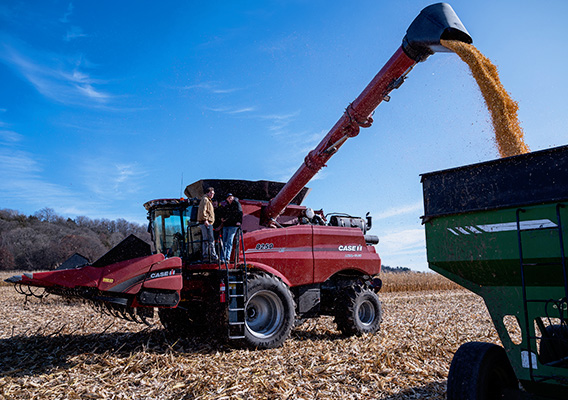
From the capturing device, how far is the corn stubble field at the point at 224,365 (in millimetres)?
5156

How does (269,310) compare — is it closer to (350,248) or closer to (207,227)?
(207,227)

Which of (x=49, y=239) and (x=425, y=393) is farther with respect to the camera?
(x=49, y=239)

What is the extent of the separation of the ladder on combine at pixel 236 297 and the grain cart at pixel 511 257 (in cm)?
379

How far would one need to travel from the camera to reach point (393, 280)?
27641mm

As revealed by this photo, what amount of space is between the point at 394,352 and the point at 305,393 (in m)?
2.24

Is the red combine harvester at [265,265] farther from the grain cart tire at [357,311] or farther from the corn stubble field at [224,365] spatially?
the corn stubble field at [224,365]

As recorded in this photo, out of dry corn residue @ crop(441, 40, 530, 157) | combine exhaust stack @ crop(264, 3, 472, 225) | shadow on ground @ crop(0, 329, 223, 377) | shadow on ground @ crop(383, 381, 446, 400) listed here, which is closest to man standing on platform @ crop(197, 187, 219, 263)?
shadow on ground @ crop(0, 329, 223, 377)

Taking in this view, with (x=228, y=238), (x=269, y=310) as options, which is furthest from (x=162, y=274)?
(x=269, y=310)

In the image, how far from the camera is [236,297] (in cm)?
729

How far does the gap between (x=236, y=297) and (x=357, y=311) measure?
2.94 metres

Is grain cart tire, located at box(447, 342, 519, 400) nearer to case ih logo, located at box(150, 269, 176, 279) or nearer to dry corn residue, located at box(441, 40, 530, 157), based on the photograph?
dry corn residue, located at box(441, 40, 530, 157)

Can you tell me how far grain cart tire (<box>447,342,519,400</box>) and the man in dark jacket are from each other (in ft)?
15.1

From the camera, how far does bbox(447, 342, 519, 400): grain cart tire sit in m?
3.64

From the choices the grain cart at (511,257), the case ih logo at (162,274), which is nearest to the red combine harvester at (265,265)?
the case ih logo at (162,274)
